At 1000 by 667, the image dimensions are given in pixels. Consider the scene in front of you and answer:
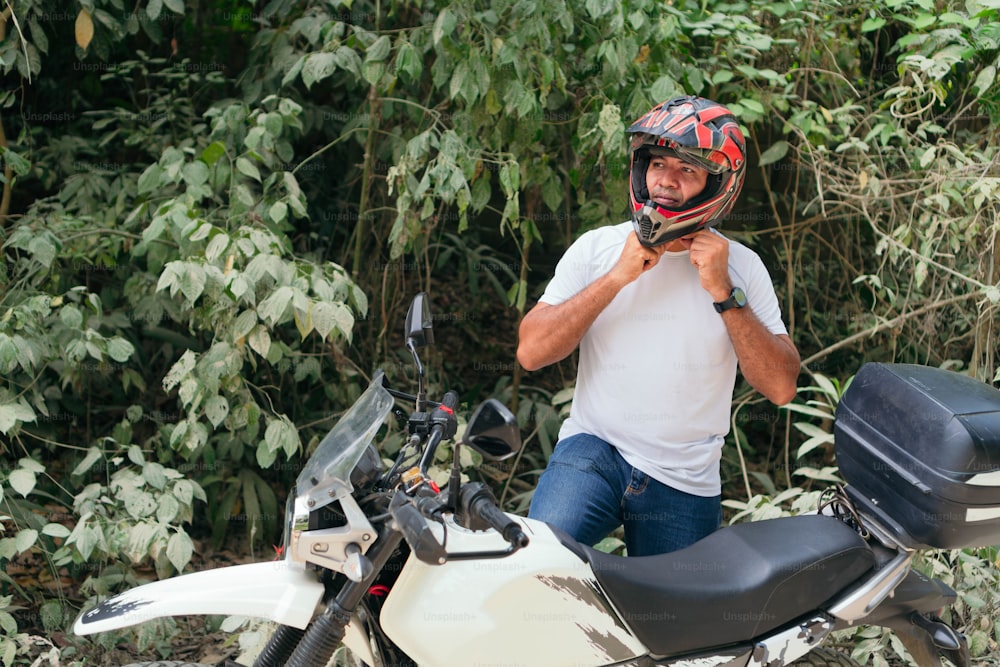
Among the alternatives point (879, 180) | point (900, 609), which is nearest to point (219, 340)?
point (900, 609)

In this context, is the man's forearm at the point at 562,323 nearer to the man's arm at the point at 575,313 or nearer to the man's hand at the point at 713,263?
the man's arm at the point at 575,313

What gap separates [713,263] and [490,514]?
3.60 ft

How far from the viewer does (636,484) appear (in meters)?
2.63

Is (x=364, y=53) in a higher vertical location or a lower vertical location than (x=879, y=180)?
higher

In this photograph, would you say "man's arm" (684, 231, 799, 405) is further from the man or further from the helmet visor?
the helmet visor

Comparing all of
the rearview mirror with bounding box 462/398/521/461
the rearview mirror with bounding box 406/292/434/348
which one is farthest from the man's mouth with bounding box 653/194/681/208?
the rearview mirror with bounding box 462/398/521/461

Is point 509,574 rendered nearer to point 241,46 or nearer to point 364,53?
point 364,53

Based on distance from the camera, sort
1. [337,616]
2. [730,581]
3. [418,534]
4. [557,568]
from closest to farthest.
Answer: [418,534], [337,616], [557,568], [730,581]

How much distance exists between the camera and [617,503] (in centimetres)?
265

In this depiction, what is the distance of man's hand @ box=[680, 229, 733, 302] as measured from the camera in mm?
2549

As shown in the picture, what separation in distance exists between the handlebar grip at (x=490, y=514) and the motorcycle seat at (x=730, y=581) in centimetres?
30

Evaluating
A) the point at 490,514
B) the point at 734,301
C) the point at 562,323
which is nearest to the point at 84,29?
the point at 562,323

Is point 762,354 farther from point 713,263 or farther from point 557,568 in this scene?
point 557,568

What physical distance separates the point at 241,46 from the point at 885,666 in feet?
13.5
